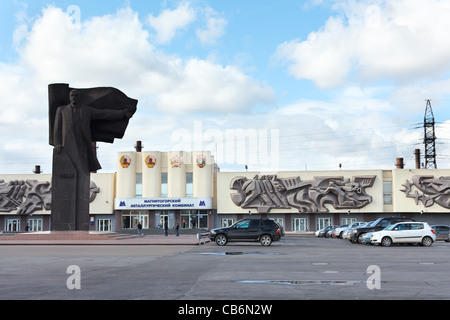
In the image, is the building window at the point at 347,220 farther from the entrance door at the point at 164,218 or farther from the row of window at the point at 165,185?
the entrance door at the point at 164,218

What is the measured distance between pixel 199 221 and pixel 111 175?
1378 centimetres

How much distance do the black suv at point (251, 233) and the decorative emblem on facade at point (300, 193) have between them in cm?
3667

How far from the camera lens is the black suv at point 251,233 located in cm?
2933

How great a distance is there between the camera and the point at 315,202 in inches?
2586

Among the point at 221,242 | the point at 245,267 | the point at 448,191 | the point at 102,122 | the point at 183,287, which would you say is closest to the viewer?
the point at 183,287

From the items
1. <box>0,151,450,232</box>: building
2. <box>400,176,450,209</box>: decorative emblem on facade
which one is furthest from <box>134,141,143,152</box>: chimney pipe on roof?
<box>400,176,450,209</box>: decorative emblem on facade

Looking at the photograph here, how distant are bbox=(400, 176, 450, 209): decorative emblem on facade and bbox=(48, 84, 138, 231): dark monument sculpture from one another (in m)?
42.4

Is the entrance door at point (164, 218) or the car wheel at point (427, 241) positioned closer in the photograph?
the car wheel at point (427, 241)

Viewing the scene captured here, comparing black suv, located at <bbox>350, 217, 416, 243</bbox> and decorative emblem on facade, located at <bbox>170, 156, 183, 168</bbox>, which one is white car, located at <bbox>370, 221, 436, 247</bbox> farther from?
decorative emblem on facade, located at <bbox>170, 156, 183, 168</bbox>

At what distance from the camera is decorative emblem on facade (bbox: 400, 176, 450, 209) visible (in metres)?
64.8

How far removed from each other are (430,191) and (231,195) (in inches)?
1027

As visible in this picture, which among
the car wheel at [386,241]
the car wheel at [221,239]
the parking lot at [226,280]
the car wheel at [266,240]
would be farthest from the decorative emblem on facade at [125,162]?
the parking lot at [226,280]
